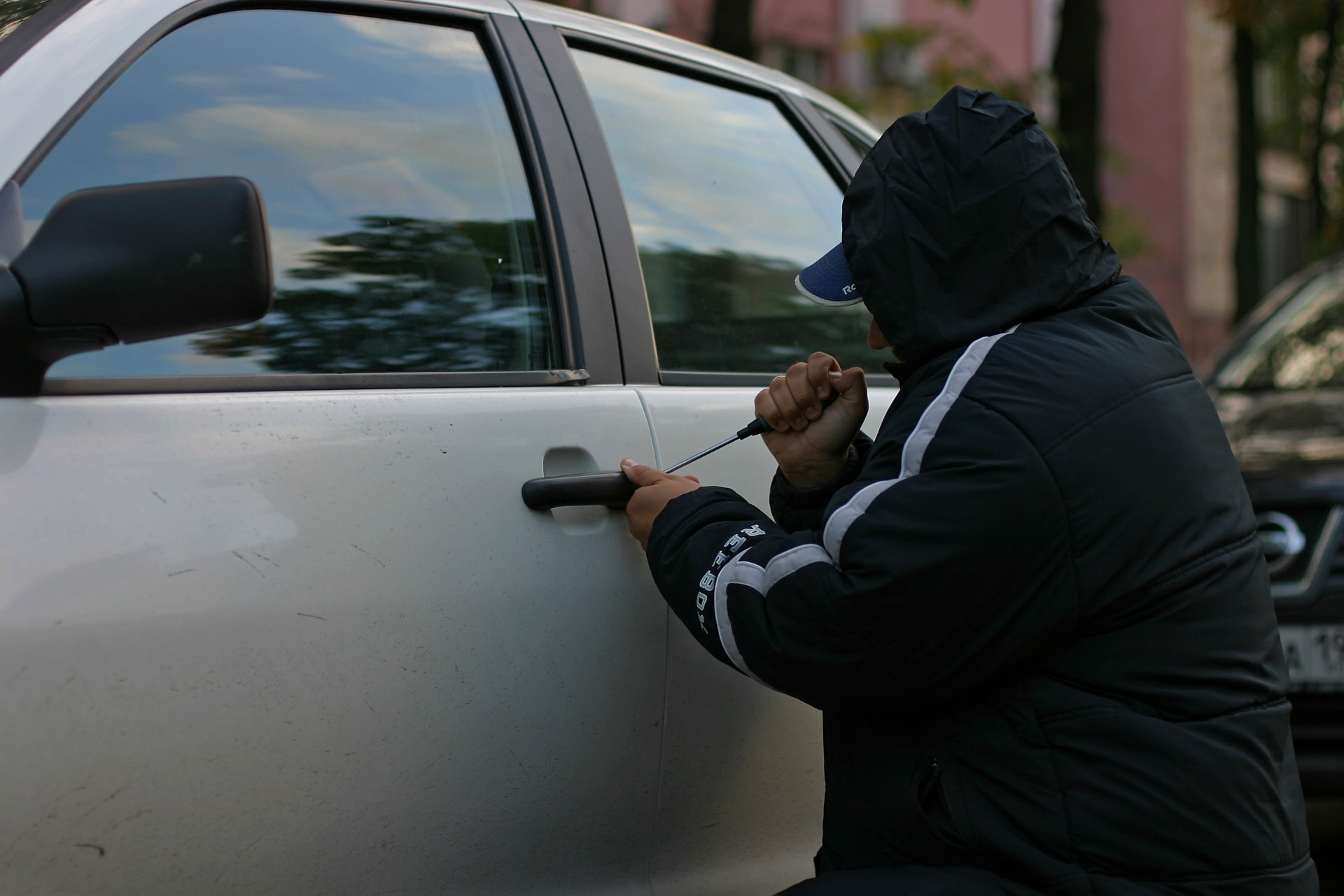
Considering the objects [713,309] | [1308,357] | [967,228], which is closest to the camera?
[967,228]

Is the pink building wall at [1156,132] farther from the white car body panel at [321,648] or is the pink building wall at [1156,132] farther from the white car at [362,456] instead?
the white car body panel at [321,648]

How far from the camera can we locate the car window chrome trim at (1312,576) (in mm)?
3525

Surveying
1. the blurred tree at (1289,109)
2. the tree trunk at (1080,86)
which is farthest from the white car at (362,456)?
the blurred tree at (1289,109)

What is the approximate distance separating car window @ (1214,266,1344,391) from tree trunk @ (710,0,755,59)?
2.93 meters

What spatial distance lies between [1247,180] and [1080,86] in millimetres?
5371

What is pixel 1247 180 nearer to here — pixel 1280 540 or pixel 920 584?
pixel 1280 540

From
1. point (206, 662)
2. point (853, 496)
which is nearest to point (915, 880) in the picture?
point (853, 496)

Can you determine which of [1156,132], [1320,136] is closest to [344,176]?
[1320,136]

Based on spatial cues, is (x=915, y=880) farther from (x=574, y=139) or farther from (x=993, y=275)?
(x=574, y=139)

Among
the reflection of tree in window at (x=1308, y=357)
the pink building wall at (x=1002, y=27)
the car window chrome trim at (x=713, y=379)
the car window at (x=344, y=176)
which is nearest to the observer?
the car window at (x=344, y=176)

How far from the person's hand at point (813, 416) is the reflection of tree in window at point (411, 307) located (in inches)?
13.6

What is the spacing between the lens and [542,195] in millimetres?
2113

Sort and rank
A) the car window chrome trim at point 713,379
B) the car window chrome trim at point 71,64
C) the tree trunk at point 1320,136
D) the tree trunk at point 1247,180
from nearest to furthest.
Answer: the car window chrome trim at point 71,64, the car window chrome trim at point 713,379, the tree trunk at point 1247,180, the tree trunk at point 1320,136

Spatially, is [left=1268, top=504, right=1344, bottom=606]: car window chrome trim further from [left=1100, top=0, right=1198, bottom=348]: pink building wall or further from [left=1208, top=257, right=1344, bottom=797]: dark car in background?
[left=1100, top=0, right=1198, bottom=348]: pink building wall
